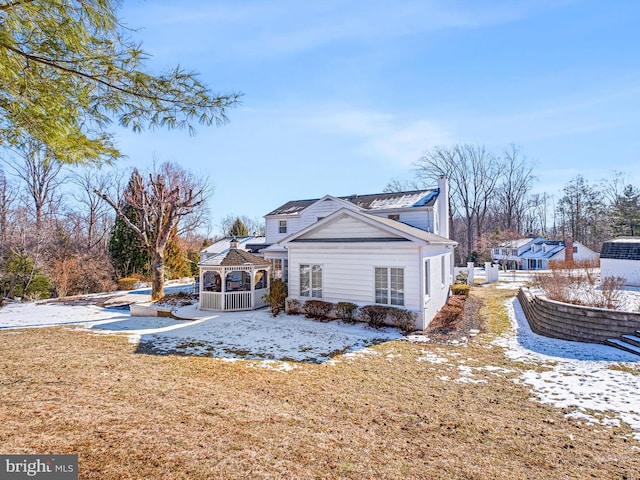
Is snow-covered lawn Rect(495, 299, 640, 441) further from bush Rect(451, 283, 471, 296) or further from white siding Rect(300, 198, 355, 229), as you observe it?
white siding Rect(300, 198, 355, 229)

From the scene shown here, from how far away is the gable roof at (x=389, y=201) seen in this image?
1852cm

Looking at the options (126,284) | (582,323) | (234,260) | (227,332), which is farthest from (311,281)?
(126,284)

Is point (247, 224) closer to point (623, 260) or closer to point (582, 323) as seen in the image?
point (623, 260)

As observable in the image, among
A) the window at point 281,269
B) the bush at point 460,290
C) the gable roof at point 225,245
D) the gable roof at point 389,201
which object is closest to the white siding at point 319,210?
the gable roof at point 389,201

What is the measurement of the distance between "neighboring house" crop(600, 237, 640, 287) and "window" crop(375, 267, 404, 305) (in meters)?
13.4

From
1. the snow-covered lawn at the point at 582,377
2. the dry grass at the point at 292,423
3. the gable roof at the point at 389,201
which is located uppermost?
the gable roof at the point at 389,201

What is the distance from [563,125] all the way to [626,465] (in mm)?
15209

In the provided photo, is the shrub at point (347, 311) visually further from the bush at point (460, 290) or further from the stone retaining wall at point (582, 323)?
the bush at point (460, 290)

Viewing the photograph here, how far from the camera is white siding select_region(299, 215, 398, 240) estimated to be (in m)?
12.5

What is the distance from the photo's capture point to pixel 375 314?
1166cm

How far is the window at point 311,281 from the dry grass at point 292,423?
582 cm

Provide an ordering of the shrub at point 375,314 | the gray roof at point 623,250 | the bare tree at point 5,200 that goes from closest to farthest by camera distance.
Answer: the shrub at point 375,314 < the gray roof at point 623,250 < the bare tree at point 5,200

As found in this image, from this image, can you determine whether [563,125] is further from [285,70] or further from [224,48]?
[224,48]

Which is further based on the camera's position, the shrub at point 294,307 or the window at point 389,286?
the shrub at point 294,307
